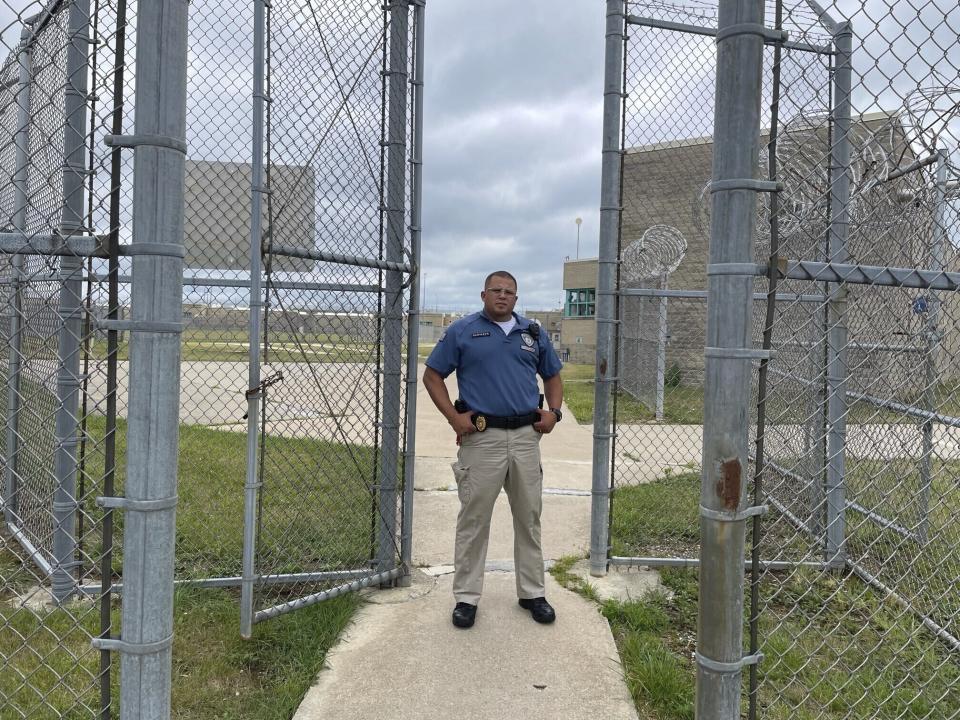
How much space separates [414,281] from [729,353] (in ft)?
9.20

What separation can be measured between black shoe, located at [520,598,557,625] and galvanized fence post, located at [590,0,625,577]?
0.85m

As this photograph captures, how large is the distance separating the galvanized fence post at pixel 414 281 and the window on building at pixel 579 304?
32.2 meters

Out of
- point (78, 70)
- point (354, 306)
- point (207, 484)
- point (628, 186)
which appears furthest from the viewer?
point (628, 186)

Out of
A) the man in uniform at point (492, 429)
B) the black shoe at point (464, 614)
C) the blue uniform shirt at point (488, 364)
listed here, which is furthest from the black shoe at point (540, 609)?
the blue uniform shirt at point (488, 364)

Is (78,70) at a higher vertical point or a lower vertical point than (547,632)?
higher

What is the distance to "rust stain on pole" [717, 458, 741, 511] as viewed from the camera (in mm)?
1938

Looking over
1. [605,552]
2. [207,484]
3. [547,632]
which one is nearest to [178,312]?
[547,632]

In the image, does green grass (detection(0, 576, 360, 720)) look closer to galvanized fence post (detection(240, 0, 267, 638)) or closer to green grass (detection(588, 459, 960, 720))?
galvanized fence post (detection(240, 0, 267, 638))

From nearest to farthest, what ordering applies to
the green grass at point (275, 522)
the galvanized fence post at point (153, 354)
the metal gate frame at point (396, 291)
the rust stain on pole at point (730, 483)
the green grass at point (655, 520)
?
the galvanized fence post at point (153, 354) → the rust stain on pole at point (730, 483) → the metal gate frame at point (396, 291) → the green grass at point (275, 522) → the green grass at point (655, 520)

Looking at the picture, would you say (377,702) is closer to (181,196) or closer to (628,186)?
(181,196)

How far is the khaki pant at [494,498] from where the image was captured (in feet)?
13.4

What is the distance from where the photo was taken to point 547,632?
4004mm

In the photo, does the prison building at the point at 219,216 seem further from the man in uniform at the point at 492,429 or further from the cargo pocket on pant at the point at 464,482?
the cargo pocket on pant at the point at 464,482

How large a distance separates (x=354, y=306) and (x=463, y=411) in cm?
90
